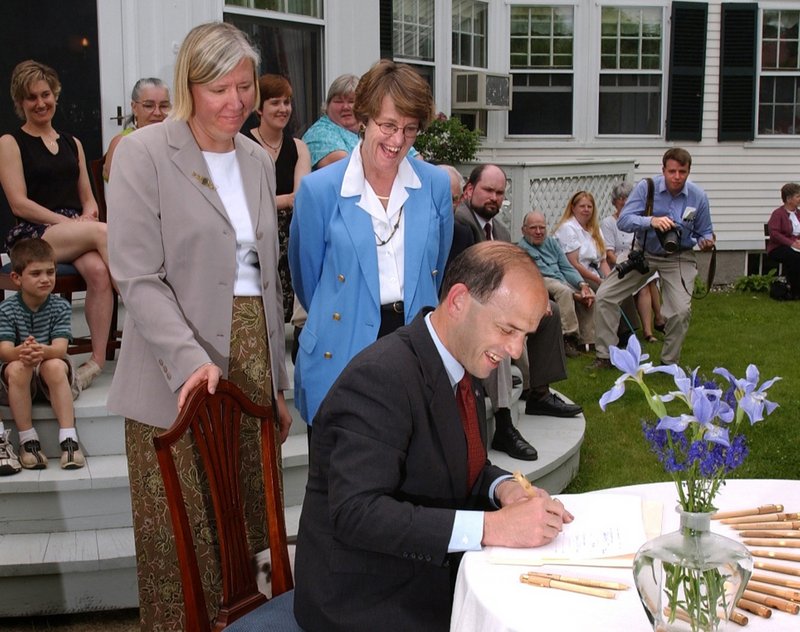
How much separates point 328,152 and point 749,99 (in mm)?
9007

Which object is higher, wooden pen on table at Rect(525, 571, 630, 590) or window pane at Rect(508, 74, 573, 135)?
window pane at Rect(508, 74, 573, 135)

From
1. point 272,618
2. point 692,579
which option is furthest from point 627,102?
point 692,579

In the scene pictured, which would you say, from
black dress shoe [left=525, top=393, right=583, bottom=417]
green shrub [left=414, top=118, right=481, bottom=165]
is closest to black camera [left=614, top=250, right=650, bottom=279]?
black dress shoe [left=525, top=393, right=583, bottom=417]

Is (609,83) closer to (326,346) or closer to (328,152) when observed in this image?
(328,152)

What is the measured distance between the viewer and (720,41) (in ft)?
42.9

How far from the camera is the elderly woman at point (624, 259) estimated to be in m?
9.17

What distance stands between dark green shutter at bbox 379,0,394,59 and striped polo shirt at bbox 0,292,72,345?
20.8 ft

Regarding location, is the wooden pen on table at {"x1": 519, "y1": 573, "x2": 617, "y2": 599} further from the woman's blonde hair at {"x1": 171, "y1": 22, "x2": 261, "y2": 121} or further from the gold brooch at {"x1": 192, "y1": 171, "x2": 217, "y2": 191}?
the woman's blonde hair at {"x1": 171, "y1": 22, "x2": 261, "y2": 121}

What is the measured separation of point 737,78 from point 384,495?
12.2 meters

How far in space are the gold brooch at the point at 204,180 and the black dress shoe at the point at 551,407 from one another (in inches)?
143

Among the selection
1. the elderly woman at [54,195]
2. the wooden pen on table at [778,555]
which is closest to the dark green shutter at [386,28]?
the elderly woman at [54,195]

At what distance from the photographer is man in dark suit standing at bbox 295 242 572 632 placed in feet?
6.93

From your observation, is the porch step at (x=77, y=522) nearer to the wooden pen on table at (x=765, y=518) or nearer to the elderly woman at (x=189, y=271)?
the elderly woman at (x=189, y=271)

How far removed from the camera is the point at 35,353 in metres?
4.31
